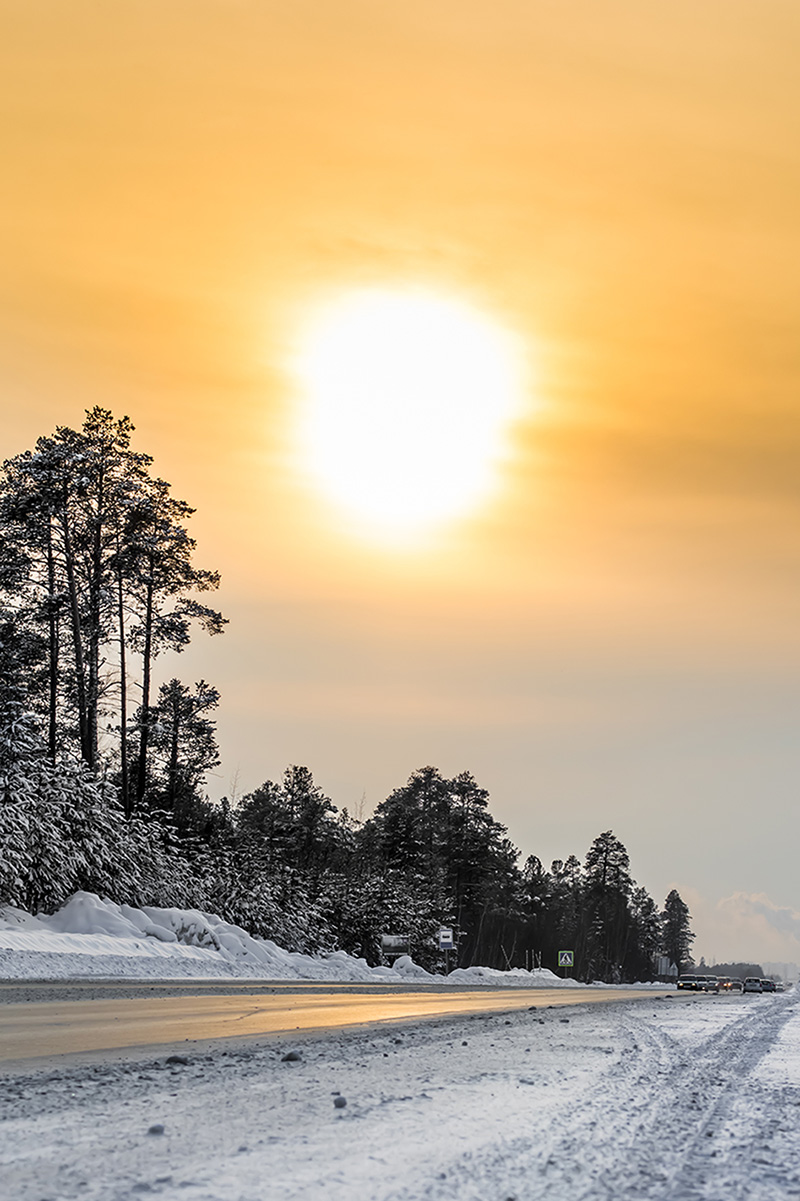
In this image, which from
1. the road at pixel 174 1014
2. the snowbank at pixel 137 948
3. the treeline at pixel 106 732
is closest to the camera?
the road at pixel 174 1014

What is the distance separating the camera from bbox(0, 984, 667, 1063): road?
11016 millimetres

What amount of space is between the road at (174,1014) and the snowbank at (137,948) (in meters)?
5.86

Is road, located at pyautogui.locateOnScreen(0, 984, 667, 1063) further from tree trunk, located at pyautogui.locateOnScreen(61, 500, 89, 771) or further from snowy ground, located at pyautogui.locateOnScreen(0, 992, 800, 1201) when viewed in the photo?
tree trunk, located at pyautogui.locateOnScreen(61, 500, 89, 771)

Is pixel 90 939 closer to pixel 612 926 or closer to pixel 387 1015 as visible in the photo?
pixel 387 1015

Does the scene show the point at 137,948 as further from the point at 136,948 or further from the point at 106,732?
the point at 106,732

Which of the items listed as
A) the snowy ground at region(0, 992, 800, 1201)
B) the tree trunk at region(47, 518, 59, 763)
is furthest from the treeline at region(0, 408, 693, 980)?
the snowy ground at region(0, 992, 800, 1201)

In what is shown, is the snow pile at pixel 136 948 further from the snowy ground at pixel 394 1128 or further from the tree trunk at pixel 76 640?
the snowy ground at pixel 394 1128

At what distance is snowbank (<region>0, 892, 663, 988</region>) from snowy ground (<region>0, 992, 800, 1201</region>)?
56.0 feet

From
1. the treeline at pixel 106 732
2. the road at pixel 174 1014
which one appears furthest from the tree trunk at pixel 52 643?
the road at pixel 174 1014

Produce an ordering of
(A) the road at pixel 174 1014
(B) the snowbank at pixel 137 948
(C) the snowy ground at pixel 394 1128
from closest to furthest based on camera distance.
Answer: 1. (C) the snowy ground at pixel 394 1128
2. (A) the road at pixel 174 1014
3. (B) the snowbank at pixel 137 948

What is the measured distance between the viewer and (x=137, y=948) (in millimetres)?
32938

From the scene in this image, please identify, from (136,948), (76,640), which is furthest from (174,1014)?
(76,640)

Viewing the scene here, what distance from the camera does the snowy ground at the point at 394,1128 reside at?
17.2 feet

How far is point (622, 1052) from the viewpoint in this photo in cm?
1293
